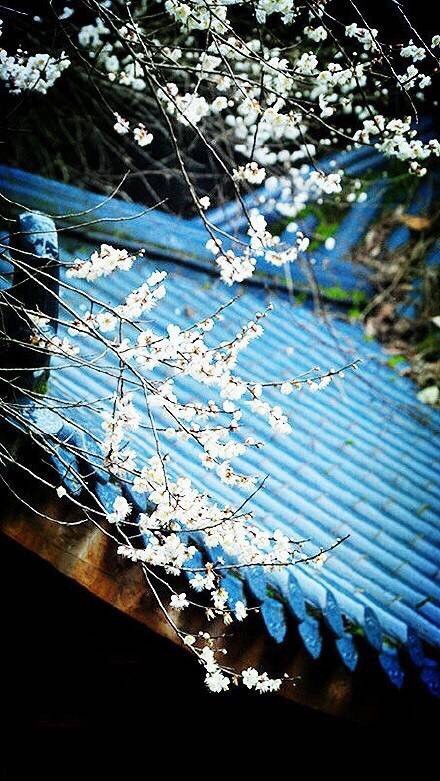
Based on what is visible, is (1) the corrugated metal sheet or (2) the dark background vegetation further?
(2) the dark background vegetation

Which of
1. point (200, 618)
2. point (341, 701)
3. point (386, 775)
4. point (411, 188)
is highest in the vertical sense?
point (411, 188)

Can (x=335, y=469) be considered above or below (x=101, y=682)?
→ above

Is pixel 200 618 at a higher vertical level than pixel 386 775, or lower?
higher

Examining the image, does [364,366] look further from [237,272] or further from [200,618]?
[200,618]

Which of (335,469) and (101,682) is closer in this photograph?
(101,682)

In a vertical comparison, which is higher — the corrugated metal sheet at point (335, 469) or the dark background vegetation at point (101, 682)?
the corrugated metal sheet at point (335, 469)

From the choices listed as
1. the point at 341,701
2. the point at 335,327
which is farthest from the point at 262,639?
the point at 335,327

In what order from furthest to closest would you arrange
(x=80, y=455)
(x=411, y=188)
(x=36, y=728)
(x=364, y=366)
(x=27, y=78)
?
1. (x=411, y=188)
2. (x=364, y=366)
3. (x=27, y=78)
4. (x=36, y=728)
5. (x=80, y=455)

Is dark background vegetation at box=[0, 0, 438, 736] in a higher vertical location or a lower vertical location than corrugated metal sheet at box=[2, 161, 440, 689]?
lower
